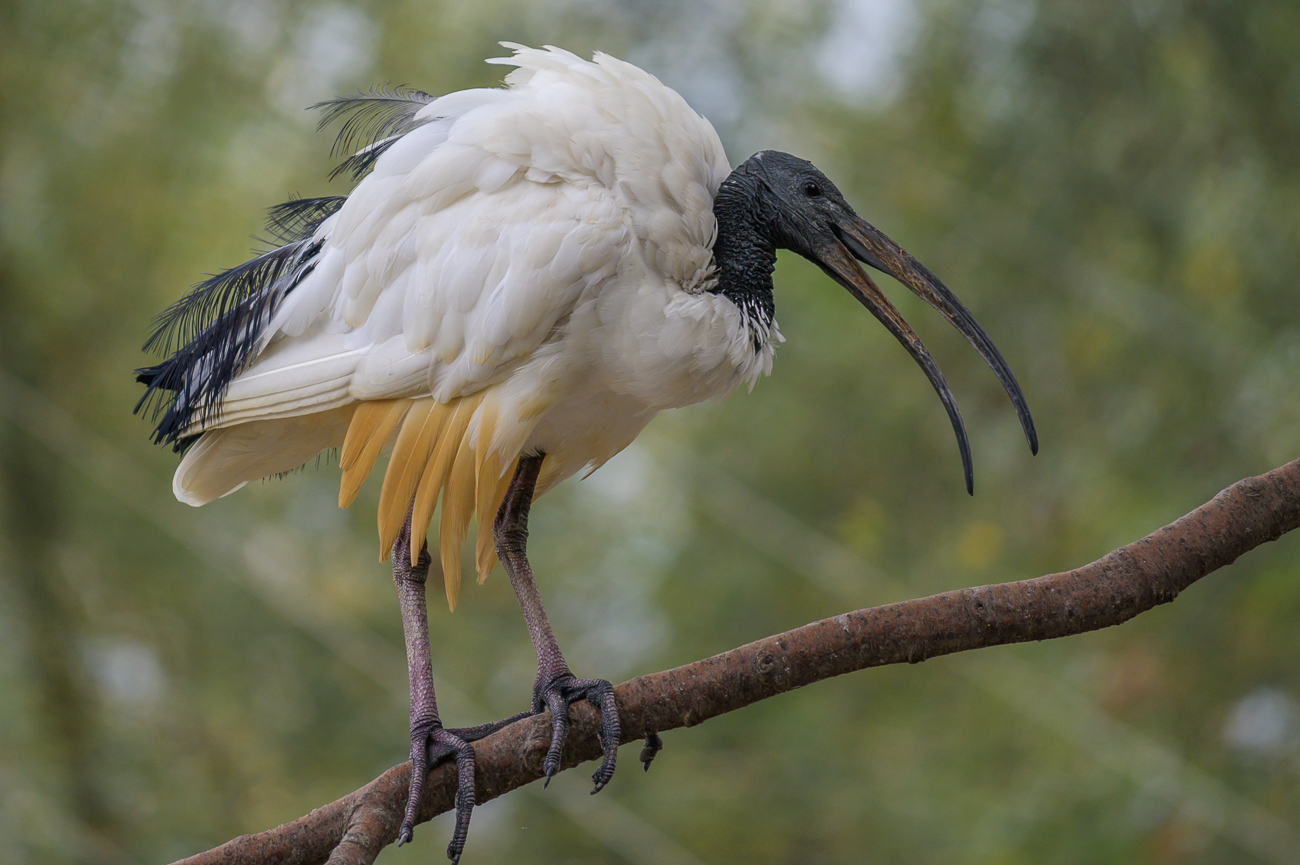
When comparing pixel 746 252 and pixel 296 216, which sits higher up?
pixel 296 216

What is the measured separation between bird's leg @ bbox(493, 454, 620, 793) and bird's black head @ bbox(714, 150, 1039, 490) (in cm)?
61

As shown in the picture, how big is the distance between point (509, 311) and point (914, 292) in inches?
28.8

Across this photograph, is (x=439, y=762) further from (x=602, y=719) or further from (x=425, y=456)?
(x=425, y=456)

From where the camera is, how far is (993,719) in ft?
21.4

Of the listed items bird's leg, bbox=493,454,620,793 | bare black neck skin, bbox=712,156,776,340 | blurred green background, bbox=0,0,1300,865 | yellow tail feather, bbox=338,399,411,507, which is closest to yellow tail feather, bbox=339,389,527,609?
yellow tail feather, bbox=338,399,411,507

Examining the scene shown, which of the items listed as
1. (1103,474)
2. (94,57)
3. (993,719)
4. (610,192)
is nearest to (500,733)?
(610,192)

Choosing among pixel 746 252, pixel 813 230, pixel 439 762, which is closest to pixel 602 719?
pixel 439 762

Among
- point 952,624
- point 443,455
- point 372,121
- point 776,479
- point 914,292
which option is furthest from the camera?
point 776,479

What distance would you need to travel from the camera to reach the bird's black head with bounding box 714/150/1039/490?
91.0 inches

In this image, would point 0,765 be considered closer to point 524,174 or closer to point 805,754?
point 805,754

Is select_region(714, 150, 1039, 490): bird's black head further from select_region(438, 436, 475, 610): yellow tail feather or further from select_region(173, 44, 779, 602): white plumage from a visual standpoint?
select_region(438, 436, 475, 610): yellow tail feather

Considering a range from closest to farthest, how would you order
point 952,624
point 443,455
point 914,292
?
point 952,624 → point 443,455 → point 914,292

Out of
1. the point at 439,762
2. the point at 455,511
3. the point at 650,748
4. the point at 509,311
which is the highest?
the point at 509,311

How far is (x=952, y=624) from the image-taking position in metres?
1.87
